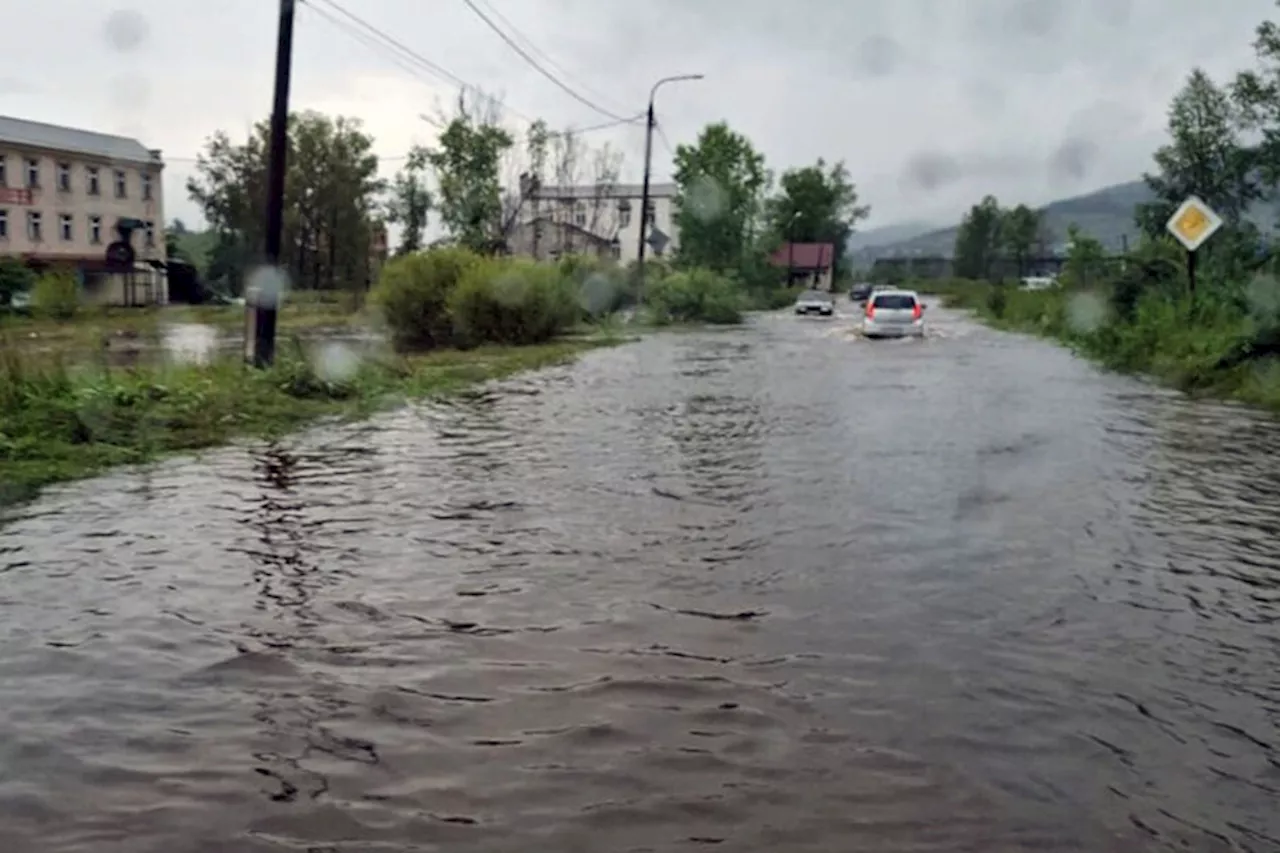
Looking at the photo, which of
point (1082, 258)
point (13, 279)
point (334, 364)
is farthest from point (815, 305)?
point (334, 364)

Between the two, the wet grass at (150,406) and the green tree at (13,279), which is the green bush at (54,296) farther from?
the wet grass at (150,406)

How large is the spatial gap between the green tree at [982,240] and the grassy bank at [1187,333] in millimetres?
83290

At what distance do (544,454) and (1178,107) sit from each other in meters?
35.4

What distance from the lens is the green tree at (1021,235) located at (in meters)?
111

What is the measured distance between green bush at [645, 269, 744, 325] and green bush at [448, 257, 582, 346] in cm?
1910

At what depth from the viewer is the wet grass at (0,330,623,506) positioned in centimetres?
1227

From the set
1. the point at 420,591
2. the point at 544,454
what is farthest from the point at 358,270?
the point at 420,591

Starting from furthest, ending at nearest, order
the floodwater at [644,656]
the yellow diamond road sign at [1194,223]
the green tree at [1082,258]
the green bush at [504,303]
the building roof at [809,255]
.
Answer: the building roof at [809,255] < the green tree at [1082,258] < the green bush at [504,303] < the yellow diamond road sign at [1194,223] < the floodwater at [644,656]

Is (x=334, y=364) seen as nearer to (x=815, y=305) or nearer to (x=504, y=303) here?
(x=504, y=303)


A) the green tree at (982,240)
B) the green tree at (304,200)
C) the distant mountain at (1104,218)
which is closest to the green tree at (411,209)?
the green tree at (304,200)

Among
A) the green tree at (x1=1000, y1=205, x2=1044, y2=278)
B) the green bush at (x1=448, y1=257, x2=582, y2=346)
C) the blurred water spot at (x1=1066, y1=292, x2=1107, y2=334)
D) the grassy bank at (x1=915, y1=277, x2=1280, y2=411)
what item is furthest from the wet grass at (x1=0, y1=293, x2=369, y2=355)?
the green tree at (x1=1000, y1=205, x2=1044, y2=278)

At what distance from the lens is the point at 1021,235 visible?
4392 inches

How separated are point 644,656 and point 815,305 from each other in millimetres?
58804

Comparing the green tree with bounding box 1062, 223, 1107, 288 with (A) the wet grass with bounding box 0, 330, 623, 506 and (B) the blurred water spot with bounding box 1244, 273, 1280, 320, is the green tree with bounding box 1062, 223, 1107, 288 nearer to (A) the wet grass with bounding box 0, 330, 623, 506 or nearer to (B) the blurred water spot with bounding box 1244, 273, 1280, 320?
(B) the blurred water spot with bounding box 1244, 273, 1280, 320
